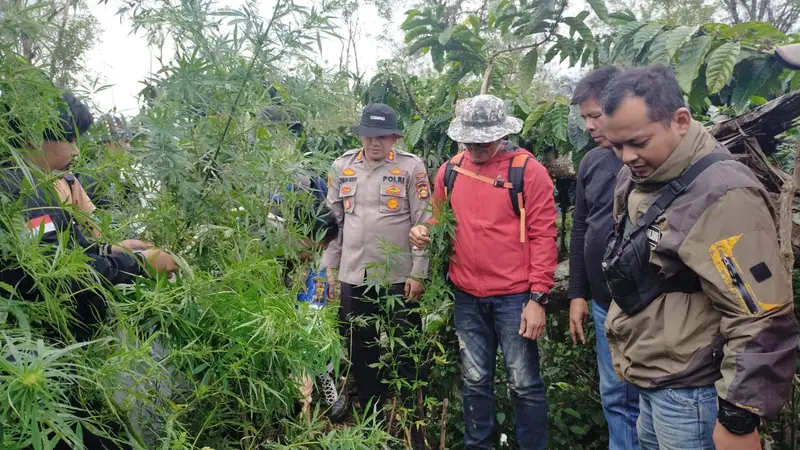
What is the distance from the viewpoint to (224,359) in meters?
1.37

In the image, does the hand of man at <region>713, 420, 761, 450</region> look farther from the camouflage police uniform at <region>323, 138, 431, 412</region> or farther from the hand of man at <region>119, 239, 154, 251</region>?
the camouflage police uniform at <region>323, 138, 431, 412</region>

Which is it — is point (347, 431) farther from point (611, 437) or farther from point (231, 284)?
point (611, 437)

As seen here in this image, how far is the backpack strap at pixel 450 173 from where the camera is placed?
119 inches

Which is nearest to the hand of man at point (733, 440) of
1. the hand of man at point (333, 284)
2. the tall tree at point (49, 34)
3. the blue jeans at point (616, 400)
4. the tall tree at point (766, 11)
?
the blue jeans at point (616, 400)

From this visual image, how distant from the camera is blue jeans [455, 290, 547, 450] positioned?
2803mm

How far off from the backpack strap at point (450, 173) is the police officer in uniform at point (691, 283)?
3.86 ft

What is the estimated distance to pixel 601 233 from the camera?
2480mm

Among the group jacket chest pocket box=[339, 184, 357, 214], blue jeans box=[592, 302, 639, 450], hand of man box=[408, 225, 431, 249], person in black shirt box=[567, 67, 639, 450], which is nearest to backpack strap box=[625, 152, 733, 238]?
person in black shirt box=[567, 67, 639, 450]

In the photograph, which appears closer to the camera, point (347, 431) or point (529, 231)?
point (347, 431)

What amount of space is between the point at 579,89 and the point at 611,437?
5.33ft

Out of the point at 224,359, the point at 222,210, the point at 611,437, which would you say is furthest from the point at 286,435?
the point at 611,437

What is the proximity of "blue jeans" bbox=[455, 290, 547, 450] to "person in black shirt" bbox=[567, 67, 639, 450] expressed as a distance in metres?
0.35

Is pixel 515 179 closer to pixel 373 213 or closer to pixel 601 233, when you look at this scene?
pixel 601 233

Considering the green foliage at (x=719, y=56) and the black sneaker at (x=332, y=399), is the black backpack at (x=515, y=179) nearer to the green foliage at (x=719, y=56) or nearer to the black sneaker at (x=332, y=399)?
the green foliage at (x=719, y=56)
